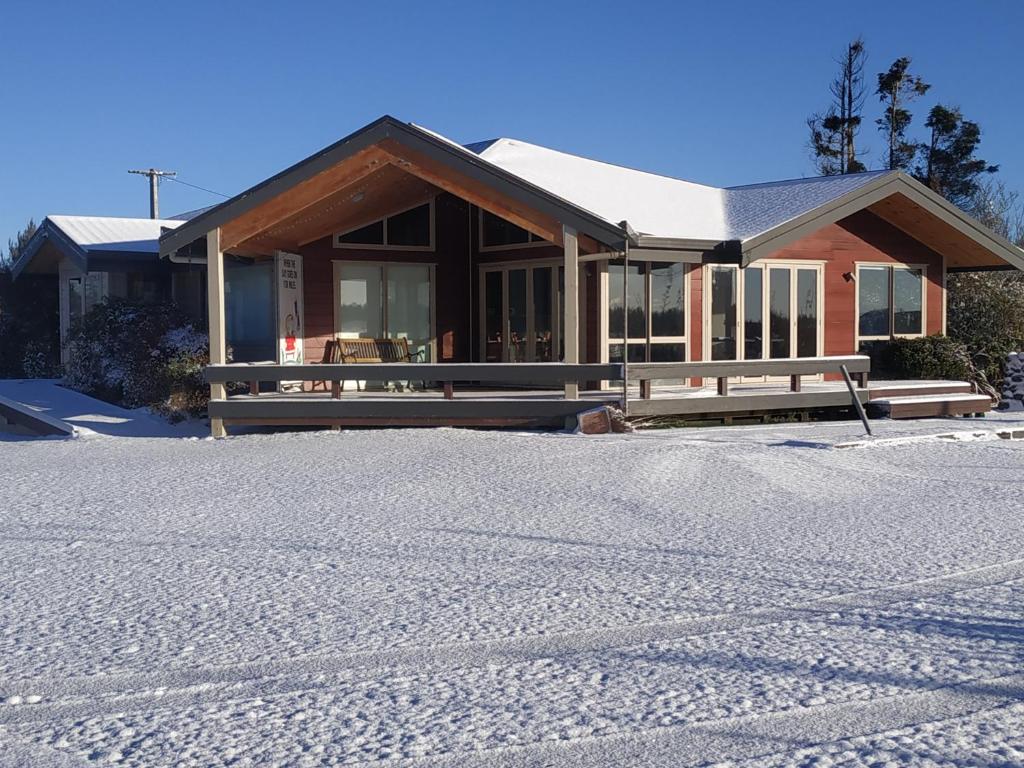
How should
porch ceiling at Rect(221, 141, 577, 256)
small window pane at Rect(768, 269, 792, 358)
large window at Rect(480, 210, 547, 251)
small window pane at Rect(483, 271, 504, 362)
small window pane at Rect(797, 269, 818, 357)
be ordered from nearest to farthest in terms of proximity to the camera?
porch ceiling at Rect(221, 141, 577, 256), large window at Rect(480, 210, 547, 251), small window pane at Rect(483, 271, 504, 362), small window pane at Rect(768, 269, 792, 358), small window pane at Rect(797, 269, 818, 357)

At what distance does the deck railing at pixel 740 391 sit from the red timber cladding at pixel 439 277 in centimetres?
474

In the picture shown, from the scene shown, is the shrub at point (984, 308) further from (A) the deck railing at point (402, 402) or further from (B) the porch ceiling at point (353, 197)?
(A) the deck railing at point (402, 402)

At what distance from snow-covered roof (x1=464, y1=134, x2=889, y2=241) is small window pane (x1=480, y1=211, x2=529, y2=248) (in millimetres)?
897

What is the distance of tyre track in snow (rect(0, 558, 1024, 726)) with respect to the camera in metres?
4.79

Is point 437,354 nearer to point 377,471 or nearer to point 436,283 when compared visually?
point 436,283

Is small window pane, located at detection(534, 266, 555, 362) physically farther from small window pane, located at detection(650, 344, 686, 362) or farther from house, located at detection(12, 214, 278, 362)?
house, located at detection(12, 214, 278, 362)

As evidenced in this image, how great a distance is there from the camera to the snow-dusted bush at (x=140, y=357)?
16.5 meters

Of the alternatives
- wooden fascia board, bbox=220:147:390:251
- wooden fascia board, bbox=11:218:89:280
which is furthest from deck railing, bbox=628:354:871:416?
wooden fascia board, bbox=11:218:89:280

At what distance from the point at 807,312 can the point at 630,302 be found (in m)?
3.84

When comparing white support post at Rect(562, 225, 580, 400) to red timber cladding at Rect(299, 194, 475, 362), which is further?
red timber cladding at Rect(299, 194, 475, 362)

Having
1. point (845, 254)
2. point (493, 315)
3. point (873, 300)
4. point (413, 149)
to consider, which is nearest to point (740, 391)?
point (493, 315)

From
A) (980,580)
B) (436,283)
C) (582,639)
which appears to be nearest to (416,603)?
(582,639)

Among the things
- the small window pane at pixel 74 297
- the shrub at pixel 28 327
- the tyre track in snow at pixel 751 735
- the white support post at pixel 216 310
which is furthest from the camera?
the shrub at pixel 28 327

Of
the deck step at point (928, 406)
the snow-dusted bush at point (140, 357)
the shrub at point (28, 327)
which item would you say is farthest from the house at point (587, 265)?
the shrub at point (28, 327)
